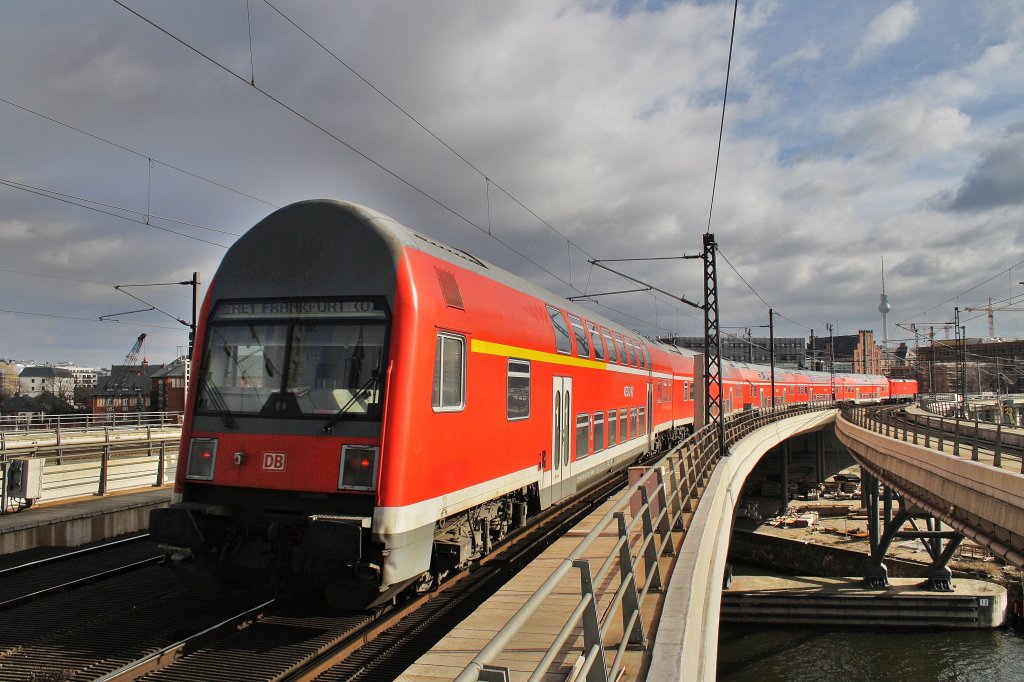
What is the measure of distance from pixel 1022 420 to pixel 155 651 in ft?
95.2

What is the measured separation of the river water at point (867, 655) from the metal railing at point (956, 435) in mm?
9146

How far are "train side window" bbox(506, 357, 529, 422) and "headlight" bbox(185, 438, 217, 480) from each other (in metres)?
3.81

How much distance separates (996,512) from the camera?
14.4 metres

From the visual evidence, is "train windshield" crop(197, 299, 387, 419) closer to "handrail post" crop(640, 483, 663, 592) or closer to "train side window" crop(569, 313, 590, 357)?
"handrail post" crop(640, 483, 663, 592)

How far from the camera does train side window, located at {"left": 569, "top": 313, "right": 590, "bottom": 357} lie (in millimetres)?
13688

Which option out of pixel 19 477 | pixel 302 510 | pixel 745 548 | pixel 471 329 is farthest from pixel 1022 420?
pixel 19 477

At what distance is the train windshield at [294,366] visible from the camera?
7422 millimetres

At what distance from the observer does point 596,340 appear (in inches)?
601

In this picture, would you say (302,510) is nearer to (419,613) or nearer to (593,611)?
(419,613)

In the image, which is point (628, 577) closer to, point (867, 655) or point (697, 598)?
point (697, 598)

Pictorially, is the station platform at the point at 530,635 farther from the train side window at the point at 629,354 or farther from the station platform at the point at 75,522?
the train side window at the point at 629,354

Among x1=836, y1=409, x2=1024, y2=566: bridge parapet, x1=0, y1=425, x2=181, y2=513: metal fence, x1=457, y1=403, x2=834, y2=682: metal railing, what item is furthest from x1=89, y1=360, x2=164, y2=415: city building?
x1=457, y1=403, x2=834, y2=682: metal railing

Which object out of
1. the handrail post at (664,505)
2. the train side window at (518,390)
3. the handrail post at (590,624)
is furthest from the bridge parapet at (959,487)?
the handrail post at (590,624)

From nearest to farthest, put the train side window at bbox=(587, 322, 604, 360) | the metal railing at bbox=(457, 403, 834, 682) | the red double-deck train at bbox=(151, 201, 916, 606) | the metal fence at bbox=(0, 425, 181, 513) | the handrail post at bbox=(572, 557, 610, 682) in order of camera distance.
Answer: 1. the metal railing at bbox=(457, 403, 834, 682)
2. the handrail post at bbox=(572, 557, 610, 682)
3. the red double-deck train at bbox=(151, 201, 916, 606)
4. the metal fence at bbox=(0, 425, 181, 513)
5. the train side window at bbox=(587, 322, 604, 360)
